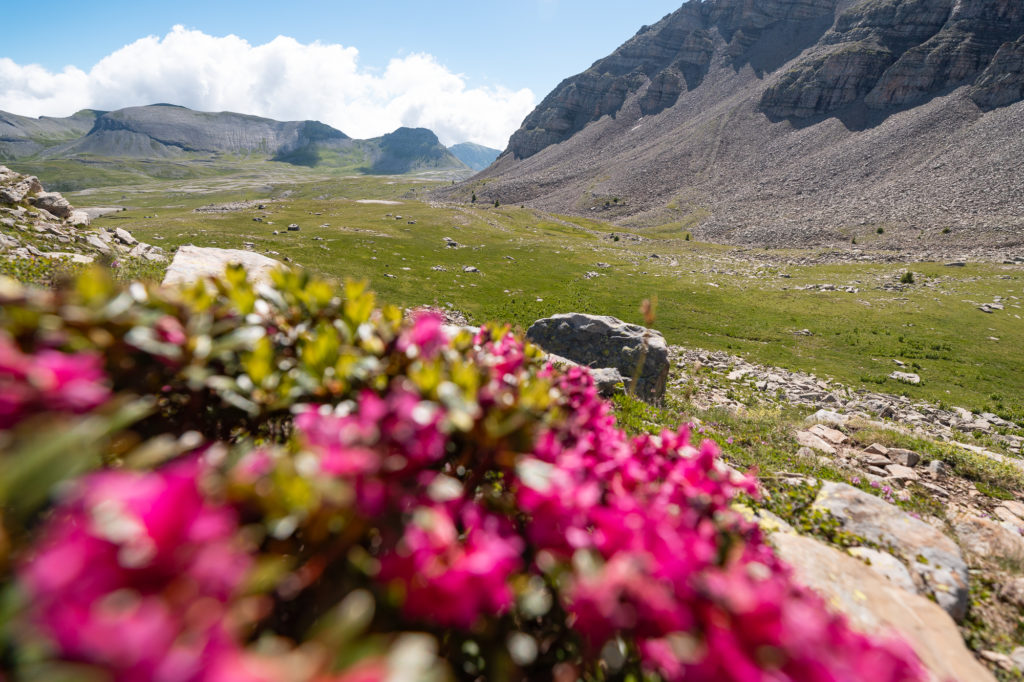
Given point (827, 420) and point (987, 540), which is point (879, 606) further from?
point (827, 420)

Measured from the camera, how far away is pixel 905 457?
951 centimetres

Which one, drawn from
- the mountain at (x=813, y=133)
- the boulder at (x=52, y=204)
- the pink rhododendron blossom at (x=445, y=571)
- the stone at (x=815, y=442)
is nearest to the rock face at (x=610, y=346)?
the stone at (x=815, y=442)

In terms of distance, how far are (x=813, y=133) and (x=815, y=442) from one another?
119 metres

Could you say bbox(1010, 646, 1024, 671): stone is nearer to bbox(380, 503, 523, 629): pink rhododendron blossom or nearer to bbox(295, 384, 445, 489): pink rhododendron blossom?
bbox(380, 503, 523, 629): pink rhododendron blossom

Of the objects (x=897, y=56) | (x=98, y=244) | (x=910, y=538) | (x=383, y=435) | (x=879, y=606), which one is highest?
(x=897, y=56)

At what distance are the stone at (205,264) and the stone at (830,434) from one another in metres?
13.1

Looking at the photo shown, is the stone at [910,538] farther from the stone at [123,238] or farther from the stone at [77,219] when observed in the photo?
the stone at [123,238]

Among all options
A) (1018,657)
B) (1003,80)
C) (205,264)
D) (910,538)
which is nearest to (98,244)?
(205,264)

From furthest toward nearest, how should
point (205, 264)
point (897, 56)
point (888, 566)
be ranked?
point (897, 56) → point (205, 264) → point (888, 566)

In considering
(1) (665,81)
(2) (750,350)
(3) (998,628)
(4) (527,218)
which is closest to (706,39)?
(1) (665,81)

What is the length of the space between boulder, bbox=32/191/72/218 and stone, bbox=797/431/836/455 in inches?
1226

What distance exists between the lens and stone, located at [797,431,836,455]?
32.4 ft

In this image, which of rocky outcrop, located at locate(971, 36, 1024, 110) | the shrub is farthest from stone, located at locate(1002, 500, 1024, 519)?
rocky outcrop, located at locate(971, 36, 1024, 110)

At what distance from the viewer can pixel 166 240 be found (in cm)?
3341
